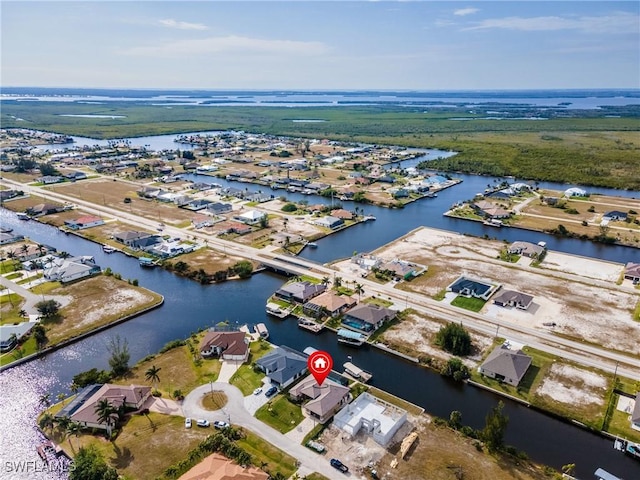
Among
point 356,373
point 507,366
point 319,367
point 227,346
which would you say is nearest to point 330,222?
point 227,346

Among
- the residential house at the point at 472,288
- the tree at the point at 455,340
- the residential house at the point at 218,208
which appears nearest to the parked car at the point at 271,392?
the tree at the point at 455,340

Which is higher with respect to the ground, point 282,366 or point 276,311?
point 282,366

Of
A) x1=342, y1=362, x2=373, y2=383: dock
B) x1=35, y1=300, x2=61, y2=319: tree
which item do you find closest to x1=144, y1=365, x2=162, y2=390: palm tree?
x1=342, y1=362, x2=373, y2=383: dock

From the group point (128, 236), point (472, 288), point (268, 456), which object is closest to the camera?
point (268, 456)

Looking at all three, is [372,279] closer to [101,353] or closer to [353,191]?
[101,353]

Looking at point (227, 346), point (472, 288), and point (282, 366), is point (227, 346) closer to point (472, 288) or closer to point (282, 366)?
point (282, 366)

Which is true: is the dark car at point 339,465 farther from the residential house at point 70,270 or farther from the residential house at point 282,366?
the residential house at point 70,270
